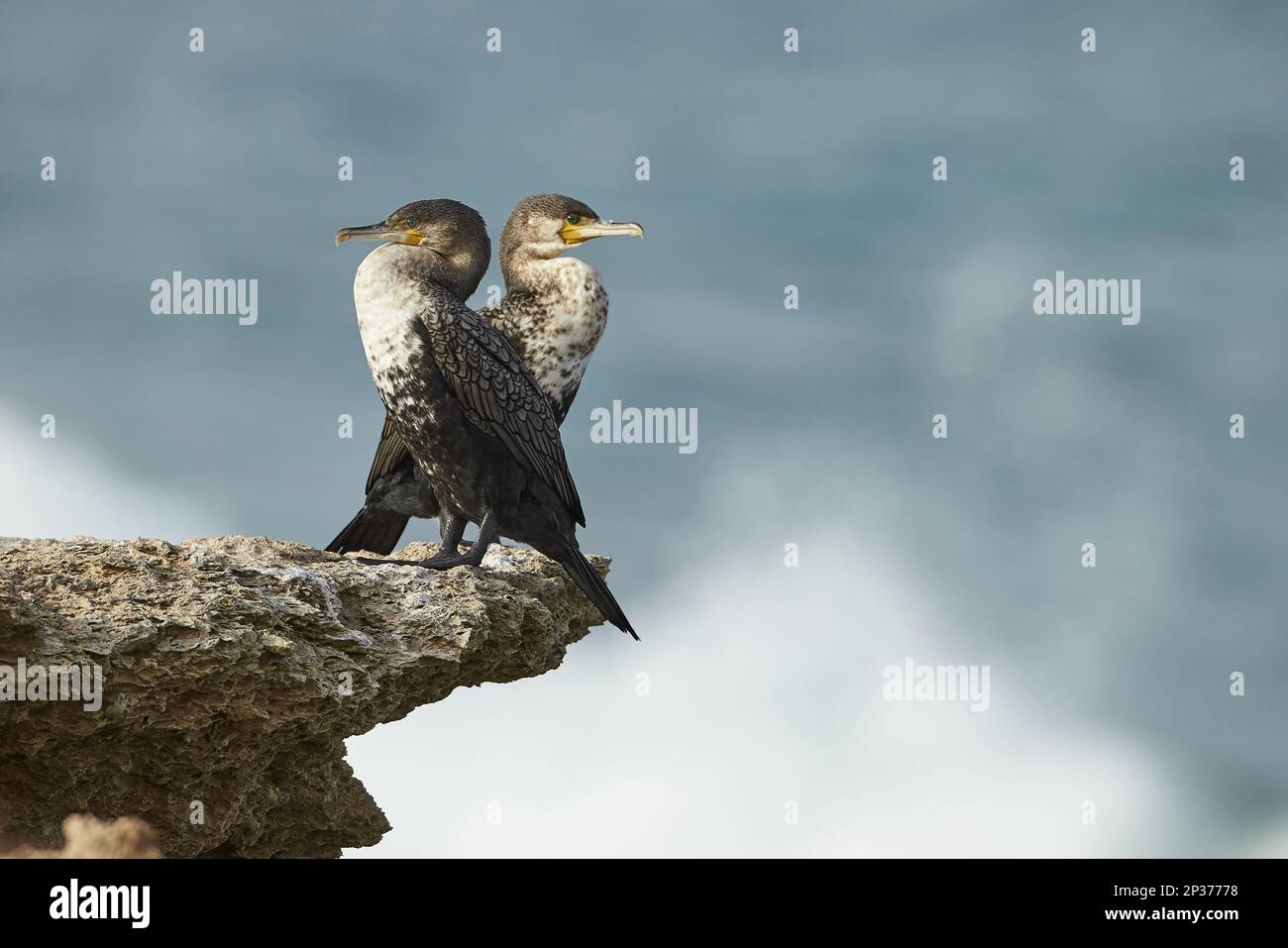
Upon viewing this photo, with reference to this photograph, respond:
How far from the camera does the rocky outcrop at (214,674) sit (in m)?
6.33

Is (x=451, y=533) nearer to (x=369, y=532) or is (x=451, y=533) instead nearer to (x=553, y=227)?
(x=369, y=532)

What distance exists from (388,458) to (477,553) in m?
1.31

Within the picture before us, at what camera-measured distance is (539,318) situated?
9.80 m

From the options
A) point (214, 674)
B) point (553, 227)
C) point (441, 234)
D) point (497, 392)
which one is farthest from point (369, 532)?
point (214, 674)

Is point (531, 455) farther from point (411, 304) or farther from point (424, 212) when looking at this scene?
point (424, 212)

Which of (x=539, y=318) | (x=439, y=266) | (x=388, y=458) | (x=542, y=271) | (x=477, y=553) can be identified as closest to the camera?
(x=477, y=553)

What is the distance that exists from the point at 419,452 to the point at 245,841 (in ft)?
8.25

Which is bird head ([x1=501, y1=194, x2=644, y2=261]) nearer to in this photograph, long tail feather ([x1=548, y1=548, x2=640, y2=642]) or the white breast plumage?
the white breast plumage

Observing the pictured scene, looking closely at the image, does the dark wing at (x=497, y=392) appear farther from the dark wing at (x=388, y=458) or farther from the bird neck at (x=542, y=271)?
the bird neck at (x=542, y=271)

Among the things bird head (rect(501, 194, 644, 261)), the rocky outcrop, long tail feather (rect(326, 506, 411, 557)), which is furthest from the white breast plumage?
bird head (rect(501, 194, 644, 261))

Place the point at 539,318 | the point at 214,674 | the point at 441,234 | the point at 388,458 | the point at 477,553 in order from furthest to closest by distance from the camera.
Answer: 1. the point at 539,318
2. the point at 388,458
3. the point at 441,234
4. the point at 477,553
5. the point at 214,674

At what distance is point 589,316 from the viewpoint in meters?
9.81

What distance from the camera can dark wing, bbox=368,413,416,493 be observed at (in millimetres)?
9211
